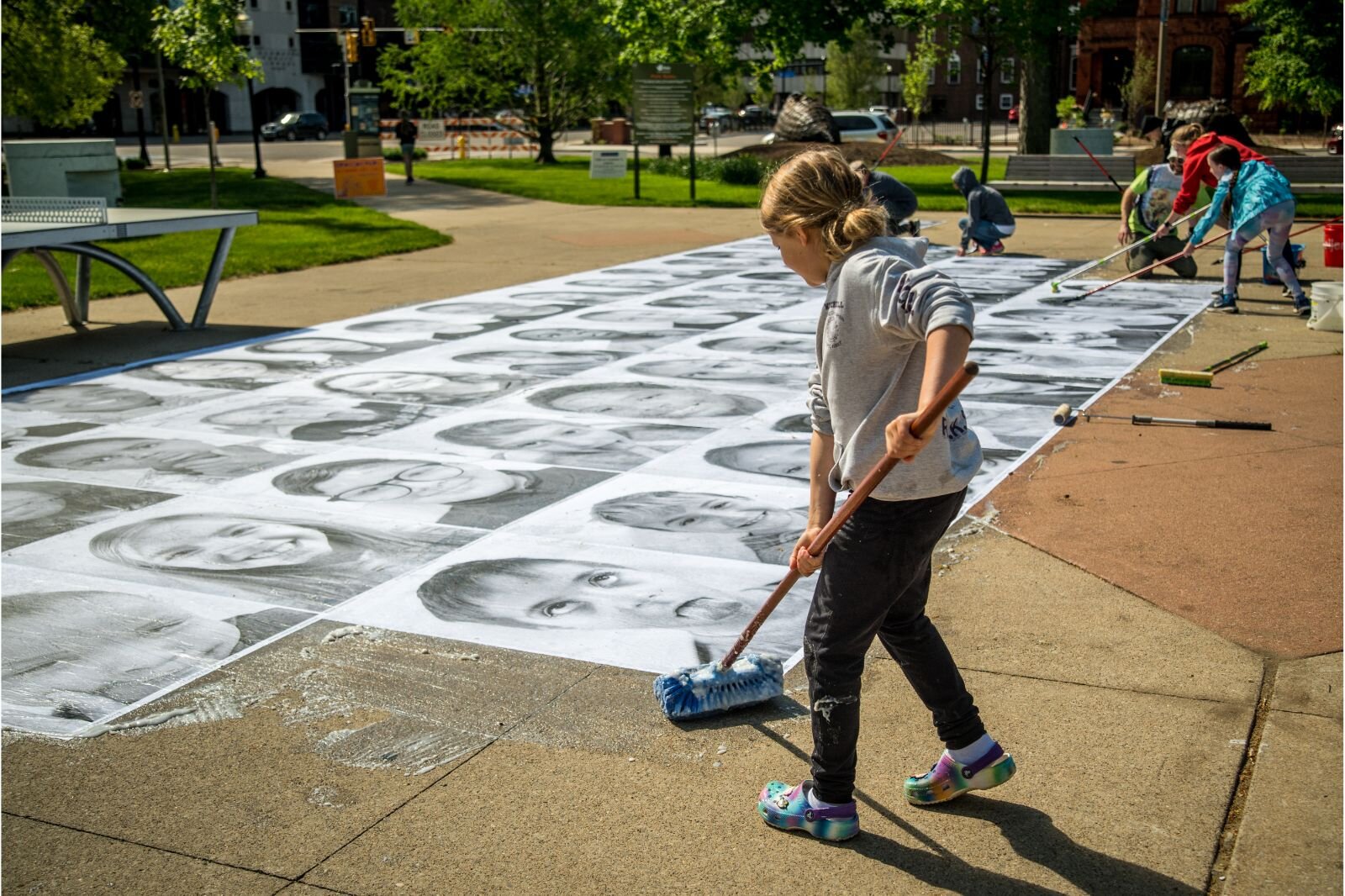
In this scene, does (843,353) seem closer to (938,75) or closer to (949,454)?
(949,454)

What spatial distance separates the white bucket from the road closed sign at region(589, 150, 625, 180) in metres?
20.2

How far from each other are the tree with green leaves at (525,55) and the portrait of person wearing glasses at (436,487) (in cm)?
3504

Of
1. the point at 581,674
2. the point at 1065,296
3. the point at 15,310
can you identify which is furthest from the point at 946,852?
the point at 15,310

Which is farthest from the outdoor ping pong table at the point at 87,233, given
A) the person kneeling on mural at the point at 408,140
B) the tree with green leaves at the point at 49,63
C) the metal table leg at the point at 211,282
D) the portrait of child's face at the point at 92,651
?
the person kneeling on mural at the point at 408,140

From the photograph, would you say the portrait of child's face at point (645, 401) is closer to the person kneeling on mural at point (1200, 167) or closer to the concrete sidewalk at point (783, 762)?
the concrete sidewalk at point (783, 762)

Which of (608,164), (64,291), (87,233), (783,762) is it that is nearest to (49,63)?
(608,164)

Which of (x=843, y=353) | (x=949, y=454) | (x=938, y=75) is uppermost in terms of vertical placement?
(x=938, y=75)

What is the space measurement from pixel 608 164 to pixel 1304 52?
21378mm

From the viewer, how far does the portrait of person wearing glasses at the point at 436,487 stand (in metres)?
6.62

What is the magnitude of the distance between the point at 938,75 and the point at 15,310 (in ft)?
284

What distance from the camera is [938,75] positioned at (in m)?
92.5

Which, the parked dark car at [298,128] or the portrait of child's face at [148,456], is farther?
the parked dark car at [298,128]

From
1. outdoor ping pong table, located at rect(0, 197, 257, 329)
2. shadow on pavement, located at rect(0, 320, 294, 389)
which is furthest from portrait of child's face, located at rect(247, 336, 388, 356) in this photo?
outdoor ping pong table, located at rect(0, 197, 257, 329)

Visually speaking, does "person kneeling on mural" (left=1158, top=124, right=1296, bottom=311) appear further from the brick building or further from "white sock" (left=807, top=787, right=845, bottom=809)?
the brick building
